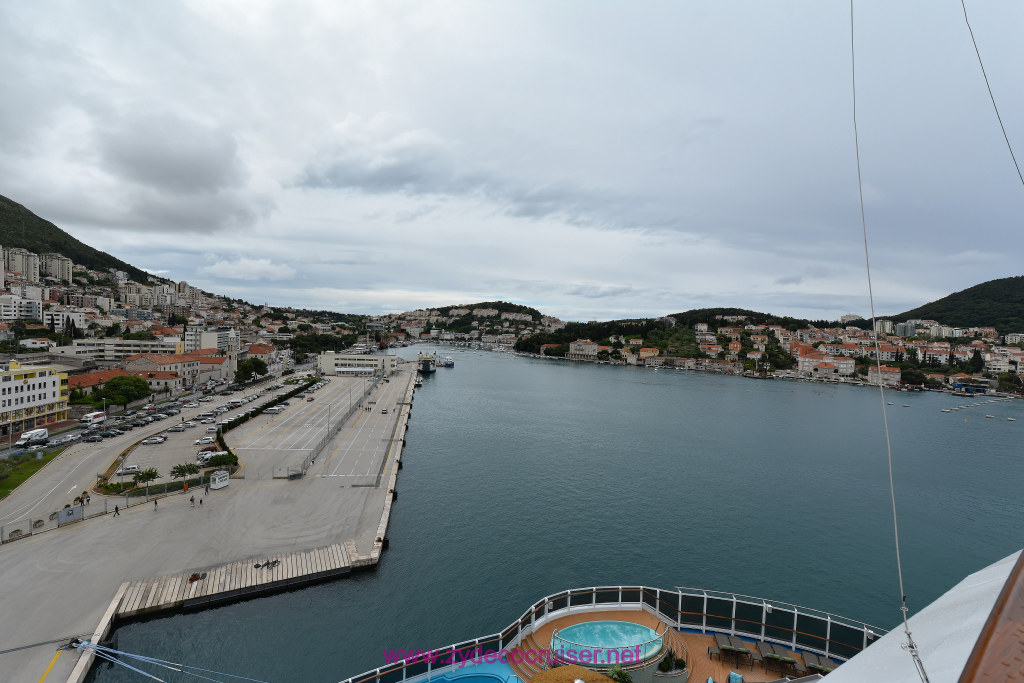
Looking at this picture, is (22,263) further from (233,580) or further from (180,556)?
(233,580)

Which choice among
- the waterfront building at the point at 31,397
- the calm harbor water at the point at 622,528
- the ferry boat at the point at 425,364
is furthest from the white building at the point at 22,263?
the calm harbor water at the point at 622,528

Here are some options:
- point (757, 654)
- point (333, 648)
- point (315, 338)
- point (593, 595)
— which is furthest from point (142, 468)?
point (315, 338)

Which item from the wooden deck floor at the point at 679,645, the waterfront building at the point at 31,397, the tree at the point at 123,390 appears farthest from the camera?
the tree at the point at 123,390

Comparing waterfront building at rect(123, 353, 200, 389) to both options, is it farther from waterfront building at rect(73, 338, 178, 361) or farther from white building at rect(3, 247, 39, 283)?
white building at rect(3, 247, 39, 283)

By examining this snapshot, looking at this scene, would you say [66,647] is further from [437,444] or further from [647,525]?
[437,444]

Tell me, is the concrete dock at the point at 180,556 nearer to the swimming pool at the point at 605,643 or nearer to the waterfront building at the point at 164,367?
the swimming pool at the point at 605,643

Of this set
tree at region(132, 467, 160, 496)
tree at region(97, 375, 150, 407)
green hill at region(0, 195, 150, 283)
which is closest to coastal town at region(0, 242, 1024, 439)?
tree at region(97, 375, 150, 407)
